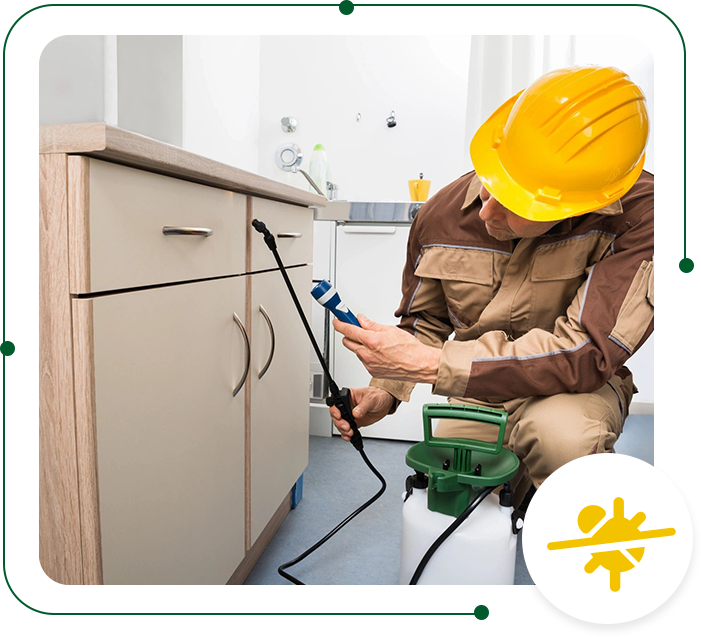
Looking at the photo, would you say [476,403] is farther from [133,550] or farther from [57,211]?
[57,211]

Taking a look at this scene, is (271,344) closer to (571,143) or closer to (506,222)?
(506,222)

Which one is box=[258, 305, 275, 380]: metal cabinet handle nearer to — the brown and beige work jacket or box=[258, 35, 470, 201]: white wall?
the brown and beige work jacket

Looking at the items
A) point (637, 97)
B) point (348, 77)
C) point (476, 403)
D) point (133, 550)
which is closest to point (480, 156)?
point (637, 97)

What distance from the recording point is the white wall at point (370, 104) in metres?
1.56

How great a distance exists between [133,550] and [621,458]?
1.86ft

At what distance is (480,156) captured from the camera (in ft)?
2.60

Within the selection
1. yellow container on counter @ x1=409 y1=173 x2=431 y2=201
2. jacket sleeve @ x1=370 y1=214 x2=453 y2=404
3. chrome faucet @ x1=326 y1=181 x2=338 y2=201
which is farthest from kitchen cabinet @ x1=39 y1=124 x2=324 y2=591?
yellow container on counter @ x1=409 y1=173 x2=431 y2=201

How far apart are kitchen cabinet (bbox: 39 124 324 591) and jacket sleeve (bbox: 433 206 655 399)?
0.36 m

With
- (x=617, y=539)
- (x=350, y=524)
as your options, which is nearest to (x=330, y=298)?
(x=617, y=539)

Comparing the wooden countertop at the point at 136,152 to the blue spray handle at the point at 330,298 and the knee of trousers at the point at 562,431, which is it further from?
the knee of trousers at the point at 562,431

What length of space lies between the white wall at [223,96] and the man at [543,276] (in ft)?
2.49

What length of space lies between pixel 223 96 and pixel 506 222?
1014 mm

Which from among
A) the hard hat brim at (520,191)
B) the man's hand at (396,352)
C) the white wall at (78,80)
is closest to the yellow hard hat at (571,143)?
the hard hat brim at (520,191)

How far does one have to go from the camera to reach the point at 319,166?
1686 mm
